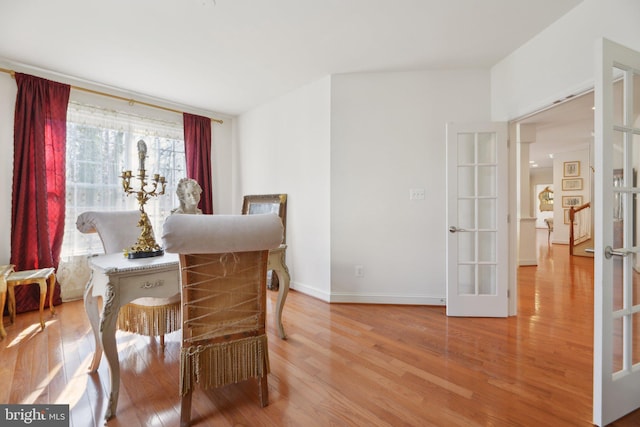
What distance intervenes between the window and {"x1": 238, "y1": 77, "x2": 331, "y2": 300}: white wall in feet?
4.40

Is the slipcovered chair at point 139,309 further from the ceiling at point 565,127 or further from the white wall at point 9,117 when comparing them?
the ceiling at point 565,127

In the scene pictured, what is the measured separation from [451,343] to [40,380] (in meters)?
2.86

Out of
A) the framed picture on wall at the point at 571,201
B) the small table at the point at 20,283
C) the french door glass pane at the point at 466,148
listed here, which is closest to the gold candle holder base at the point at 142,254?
the small table at the point at 20,283

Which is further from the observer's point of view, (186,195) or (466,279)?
(466,279)

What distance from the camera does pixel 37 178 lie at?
9.70ft

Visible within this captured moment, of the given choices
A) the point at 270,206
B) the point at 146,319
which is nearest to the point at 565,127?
the point at 270,206

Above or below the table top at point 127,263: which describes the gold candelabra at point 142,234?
above

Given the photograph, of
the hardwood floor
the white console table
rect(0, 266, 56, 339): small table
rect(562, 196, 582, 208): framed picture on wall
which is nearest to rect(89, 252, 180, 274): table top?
the white console table

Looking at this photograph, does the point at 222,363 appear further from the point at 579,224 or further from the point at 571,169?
the point at 571,169

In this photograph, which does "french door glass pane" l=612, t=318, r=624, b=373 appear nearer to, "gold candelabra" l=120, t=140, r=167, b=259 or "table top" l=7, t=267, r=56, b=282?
"gold candelabra" l=120, t=140, r=167, b=259

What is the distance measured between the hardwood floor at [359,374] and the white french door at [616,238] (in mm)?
203

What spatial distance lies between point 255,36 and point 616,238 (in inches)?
115

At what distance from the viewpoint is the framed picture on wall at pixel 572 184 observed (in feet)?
24.1

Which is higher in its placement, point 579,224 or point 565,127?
point 565,127
